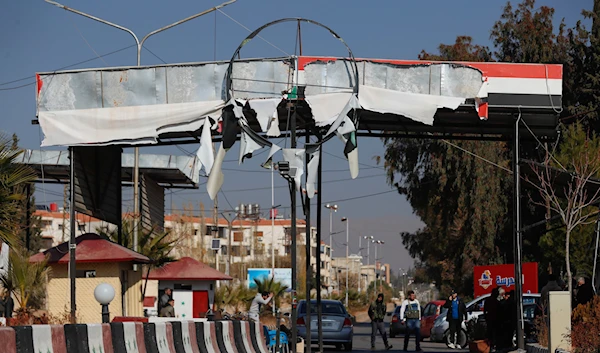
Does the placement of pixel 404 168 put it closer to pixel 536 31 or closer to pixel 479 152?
pixel 479 152

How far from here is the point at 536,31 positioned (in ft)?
166

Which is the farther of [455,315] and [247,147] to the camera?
[455,315]

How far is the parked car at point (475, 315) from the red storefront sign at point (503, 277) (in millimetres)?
2539

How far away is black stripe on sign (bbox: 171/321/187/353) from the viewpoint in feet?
41.8

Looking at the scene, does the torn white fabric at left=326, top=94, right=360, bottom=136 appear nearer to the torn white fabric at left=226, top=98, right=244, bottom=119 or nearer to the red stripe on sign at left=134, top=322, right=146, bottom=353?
the torn white fabric at left=226, top=98, right=244, bottom=119

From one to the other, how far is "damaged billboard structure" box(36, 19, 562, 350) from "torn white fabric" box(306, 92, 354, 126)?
1.0 inches

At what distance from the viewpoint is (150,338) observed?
37.8 feet

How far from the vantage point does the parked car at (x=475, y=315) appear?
29.0m

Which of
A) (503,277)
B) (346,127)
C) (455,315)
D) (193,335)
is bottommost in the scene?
(455,315)

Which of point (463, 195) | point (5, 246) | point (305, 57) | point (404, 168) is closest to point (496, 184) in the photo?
point (463, 195)

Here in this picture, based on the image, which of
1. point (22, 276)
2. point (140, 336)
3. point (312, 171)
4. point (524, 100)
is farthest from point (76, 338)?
point (22, 276)

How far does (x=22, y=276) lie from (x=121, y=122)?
15.5 feet

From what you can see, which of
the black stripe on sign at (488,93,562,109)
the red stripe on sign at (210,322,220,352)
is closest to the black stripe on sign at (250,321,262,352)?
the red stripe on sign at (210,322,220,352)

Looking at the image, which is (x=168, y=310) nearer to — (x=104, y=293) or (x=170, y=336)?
(x=170, y=336)
